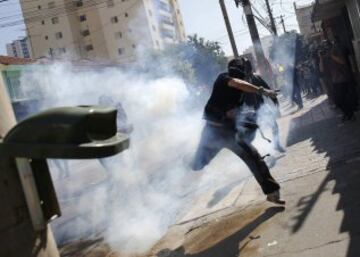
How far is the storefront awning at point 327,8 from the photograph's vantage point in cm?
1130

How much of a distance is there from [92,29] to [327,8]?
6992 cm

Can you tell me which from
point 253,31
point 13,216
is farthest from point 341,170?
point 253,31

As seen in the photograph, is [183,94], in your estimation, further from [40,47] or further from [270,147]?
[40,47]

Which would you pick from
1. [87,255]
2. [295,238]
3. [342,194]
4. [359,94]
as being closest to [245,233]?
[295,238]

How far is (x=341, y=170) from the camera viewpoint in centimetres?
622

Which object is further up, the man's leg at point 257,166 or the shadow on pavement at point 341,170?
the man's leg at point 257,166

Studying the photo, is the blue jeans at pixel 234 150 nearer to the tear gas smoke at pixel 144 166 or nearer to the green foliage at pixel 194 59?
the tear gas smoke at pixel 144 166

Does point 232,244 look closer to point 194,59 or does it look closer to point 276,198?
point 276,198

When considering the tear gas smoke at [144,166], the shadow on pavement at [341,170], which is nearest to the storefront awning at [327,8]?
→ the shadow on pavement at [341,170]

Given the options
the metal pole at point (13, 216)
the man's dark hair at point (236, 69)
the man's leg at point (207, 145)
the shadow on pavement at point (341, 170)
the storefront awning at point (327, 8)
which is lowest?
the shadow on pavement at point (341, 170)

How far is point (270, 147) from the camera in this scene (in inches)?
381

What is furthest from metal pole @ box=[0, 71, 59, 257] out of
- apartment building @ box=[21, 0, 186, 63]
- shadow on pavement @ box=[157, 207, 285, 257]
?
apartment building @ box=[21, 0, 186, 63]

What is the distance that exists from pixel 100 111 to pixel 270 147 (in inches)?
336

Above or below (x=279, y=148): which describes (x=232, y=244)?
below
